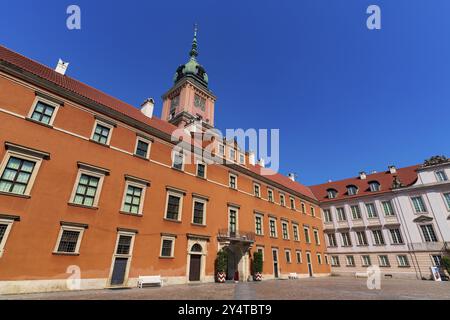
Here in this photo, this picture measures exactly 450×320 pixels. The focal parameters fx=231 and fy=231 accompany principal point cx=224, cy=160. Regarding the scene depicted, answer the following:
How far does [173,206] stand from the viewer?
2009 cm

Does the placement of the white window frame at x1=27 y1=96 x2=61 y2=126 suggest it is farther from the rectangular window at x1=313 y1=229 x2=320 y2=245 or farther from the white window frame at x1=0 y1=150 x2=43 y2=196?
the rectangular window at x1=313 y1=229 x2=320 y2=245

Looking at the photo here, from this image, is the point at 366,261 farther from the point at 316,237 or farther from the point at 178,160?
the point at 178,160

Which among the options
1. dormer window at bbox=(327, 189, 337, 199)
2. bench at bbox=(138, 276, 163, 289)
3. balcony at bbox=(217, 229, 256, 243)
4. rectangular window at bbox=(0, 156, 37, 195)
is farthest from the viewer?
dormer window at bbox=(327, 189, 337, 199)

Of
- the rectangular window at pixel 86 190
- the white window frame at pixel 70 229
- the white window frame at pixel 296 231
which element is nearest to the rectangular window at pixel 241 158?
the white window frame at pixel 296 231

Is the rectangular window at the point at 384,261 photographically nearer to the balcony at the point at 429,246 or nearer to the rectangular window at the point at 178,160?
the balcony at the point at 429,246

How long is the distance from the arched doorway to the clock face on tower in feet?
105

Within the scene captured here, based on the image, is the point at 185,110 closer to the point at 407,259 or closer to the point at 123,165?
the point at 123,165

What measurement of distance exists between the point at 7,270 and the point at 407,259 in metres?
41.8

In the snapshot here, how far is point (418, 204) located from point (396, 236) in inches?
215

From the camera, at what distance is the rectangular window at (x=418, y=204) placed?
3210 cm

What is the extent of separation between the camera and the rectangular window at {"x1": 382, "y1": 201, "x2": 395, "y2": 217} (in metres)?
34.4

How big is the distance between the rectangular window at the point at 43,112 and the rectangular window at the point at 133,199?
6.73m

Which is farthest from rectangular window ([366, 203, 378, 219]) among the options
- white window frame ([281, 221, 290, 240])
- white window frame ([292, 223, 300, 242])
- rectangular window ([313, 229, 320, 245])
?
white window frame ([281, 221, 290, 240])
